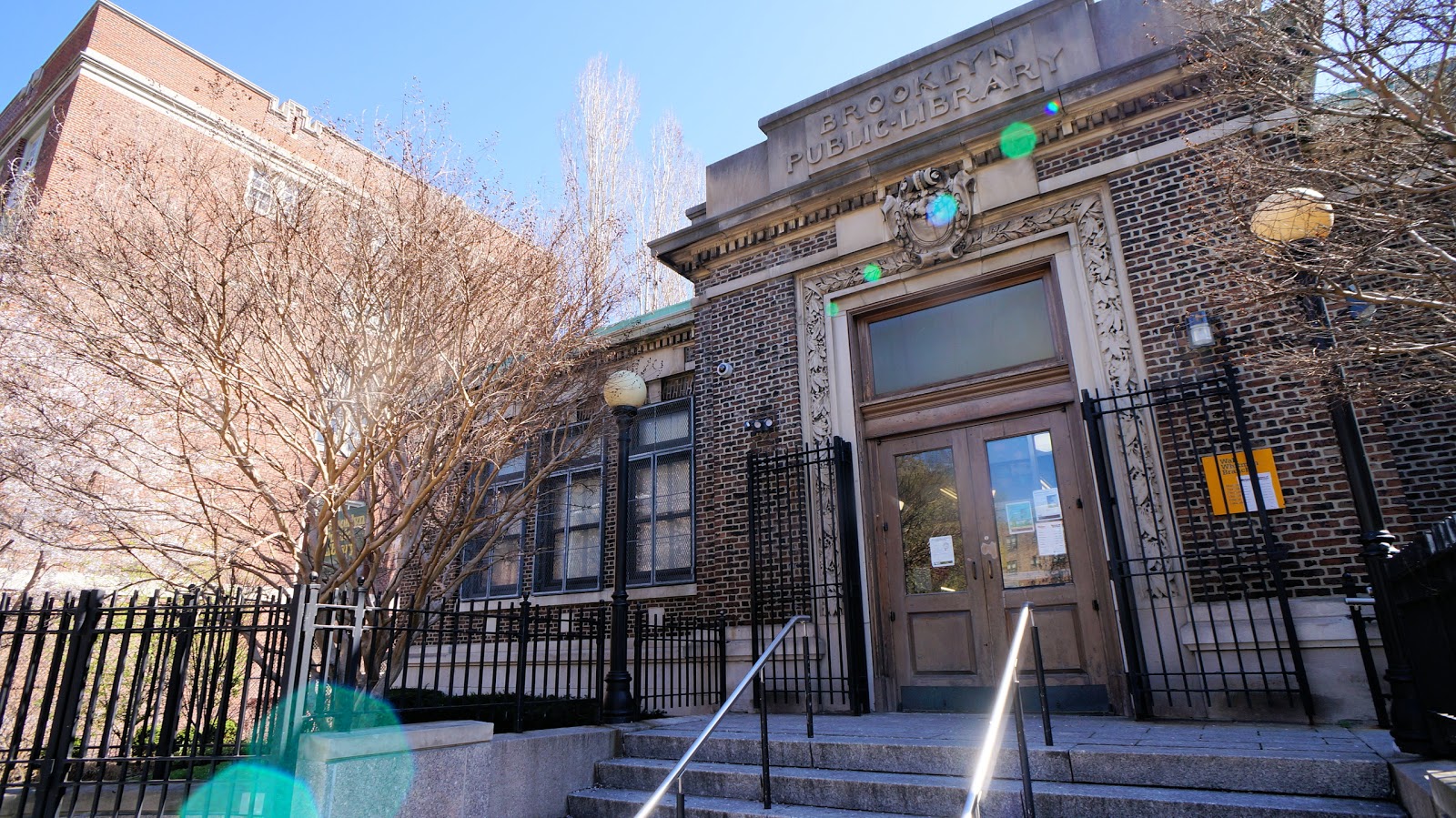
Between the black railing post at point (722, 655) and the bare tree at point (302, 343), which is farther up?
the bare tree at point (302, 343)

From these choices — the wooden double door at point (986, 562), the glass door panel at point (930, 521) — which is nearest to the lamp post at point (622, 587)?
the wooden double door at point (986, 562)

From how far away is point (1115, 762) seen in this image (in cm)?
448

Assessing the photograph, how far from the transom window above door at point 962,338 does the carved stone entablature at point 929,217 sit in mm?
532

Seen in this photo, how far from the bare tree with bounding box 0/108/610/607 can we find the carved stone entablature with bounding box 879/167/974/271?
141 inches

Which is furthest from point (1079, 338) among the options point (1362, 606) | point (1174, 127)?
point (1362, 606)

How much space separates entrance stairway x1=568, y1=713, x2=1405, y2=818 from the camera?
13.1ft

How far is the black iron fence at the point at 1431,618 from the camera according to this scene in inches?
131

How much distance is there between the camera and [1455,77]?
4.13 m

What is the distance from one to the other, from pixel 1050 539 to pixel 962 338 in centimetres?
218

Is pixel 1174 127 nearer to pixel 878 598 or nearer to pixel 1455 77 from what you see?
pixel 1455 77

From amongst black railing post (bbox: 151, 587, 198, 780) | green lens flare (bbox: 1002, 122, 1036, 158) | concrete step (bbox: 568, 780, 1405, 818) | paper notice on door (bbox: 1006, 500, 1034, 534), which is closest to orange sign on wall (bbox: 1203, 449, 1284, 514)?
paper notice on door (bbox: 1006, 500, 1034, 534)

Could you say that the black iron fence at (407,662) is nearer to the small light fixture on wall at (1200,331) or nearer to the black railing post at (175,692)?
the black railing post at (175,692)

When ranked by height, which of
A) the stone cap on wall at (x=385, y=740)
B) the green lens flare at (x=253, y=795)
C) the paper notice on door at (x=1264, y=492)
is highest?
the paper notice on door at (x=1264, y=492)

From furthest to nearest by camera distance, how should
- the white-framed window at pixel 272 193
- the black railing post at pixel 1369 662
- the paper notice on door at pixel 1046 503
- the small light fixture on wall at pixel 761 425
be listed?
the small light fixture on wall at pixel 761 425, the paper notice on door at pixel 1046 503, the white-framed window at pixel 272 193, the black railing post at pixel 1369 662
